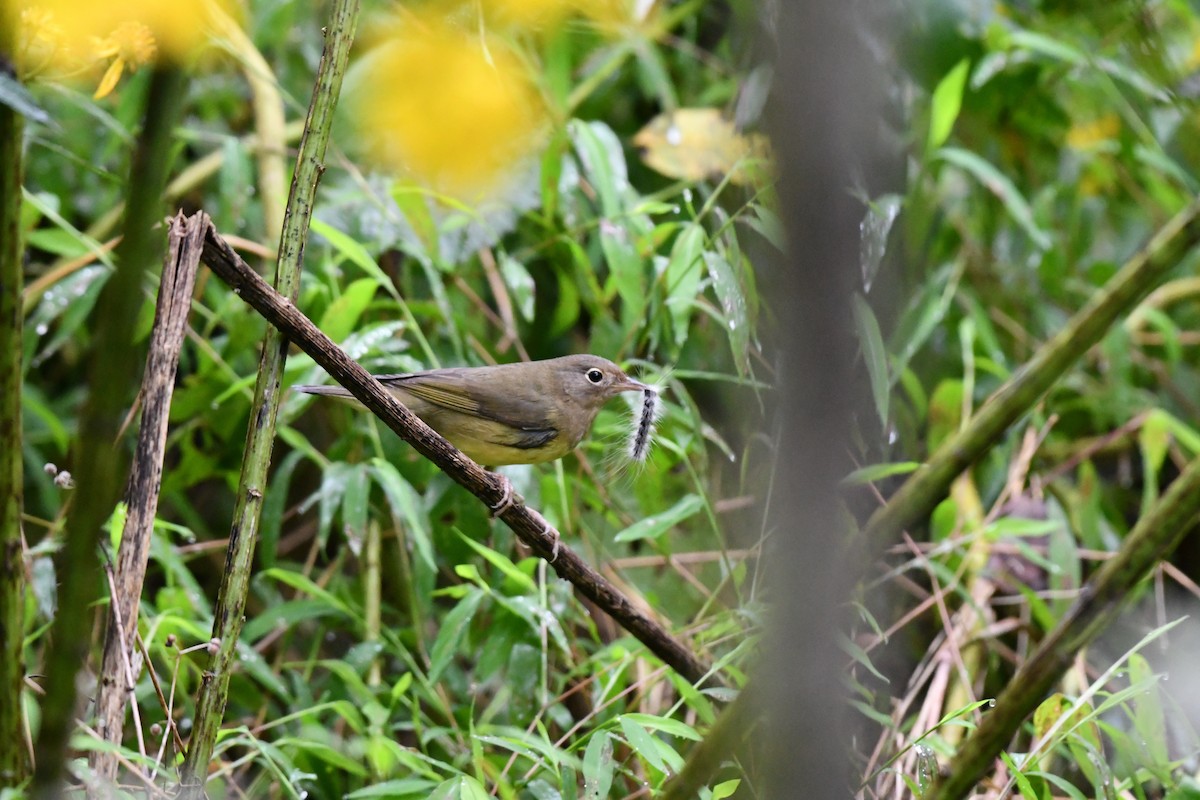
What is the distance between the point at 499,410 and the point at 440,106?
114 centimetres

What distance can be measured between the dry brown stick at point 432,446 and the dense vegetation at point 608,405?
0.12 meters

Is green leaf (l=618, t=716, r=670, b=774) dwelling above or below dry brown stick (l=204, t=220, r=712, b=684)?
below

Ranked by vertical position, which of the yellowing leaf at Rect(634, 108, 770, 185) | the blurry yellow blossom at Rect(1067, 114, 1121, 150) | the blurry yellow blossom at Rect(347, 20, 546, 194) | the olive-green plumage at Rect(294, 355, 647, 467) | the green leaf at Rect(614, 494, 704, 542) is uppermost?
the blurry yellow blossom at Rect(347, 20, 546, 194)

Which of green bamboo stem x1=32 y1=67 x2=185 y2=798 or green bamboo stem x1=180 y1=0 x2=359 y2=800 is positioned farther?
green bamboo stem x1=180 y1=0 x2=359 y2=800

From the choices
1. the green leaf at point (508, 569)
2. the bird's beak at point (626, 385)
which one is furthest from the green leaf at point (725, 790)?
the bird's beak at point (626, 385)

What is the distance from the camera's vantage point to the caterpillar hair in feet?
10.9

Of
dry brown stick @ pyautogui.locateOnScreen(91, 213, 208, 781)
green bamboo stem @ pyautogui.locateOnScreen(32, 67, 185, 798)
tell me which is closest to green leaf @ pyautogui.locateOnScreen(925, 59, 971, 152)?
dry brown stick @ pyautogui.locateOnScreen(91, 213, 208, 781)

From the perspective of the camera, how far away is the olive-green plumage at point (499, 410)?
3.67m

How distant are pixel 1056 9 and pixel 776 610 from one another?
4.68 m

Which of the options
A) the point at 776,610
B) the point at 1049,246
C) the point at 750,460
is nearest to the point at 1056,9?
the point at 1049,246

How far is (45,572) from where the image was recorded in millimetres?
3352

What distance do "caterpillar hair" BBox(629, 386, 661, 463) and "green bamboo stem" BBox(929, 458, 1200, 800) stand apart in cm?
143

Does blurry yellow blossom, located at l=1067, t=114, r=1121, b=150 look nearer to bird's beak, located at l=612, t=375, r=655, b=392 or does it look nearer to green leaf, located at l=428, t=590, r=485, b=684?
bird's beak, located at l=612, t=375, r=655, b=392

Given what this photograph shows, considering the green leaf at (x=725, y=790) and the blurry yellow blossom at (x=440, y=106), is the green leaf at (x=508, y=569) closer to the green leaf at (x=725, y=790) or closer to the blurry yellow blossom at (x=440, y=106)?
the green leaf at (x=725, y=790)
